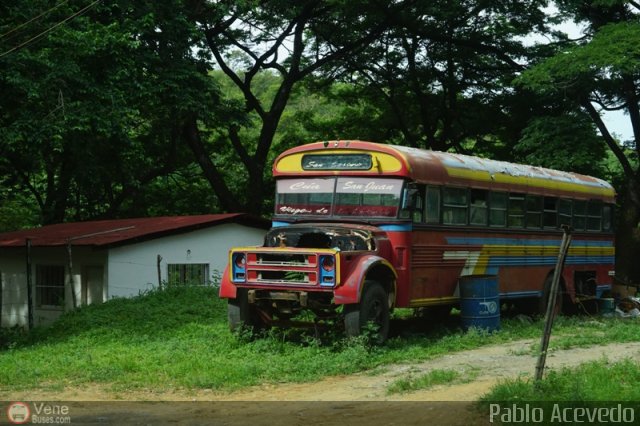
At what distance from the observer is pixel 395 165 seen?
13742 millimetres

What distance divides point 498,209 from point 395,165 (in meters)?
3.66

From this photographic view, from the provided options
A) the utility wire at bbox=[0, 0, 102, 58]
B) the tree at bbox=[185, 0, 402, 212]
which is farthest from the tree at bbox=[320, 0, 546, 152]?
the utility wire at bbox=[0, 0, 102, 58]

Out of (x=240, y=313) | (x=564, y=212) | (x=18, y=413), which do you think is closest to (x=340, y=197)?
(x=240, y=313)

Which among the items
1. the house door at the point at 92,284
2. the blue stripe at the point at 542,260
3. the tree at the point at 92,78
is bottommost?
the house door at the point at 92,284

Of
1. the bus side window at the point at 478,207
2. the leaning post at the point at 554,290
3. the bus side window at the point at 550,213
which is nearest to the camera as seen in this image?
the leaning post at the point at 554,290

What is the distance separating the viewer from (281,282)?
12789 mm

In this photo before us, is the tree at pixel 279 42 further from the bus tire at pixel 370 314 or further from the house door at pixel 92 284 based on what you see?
the bus tire at pixel 370 314

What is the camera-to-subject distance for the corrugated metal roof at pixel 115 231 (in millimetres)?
20578

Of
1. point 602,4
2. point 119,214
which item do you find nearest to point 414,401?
point 602,4

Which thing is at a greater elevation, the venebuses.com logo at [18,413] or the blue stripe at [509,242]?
the blue stripe at [509,242]

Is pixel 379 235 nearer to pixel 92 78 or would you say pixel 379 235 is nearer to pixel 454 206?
pixel 454 206

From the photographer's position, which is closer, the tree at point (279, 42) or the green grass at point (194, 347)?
the green grass at point (194, 347)

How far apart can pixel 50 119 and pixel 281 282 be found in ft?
25.5

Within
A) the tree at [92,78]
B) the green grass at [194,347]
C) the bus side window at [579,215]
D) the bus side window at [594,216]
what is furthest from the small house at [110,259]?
the bus side window at [594,216]
